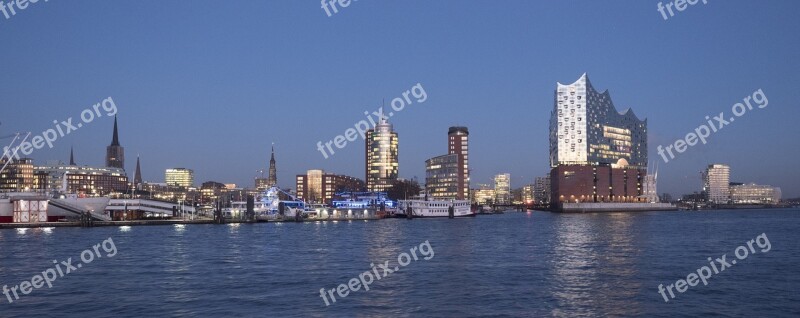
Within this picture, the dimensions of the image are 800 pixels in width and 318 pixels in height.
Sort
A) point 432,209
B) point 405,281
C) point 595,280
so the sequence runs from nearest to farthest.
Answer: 1. point 405,281
2. point 595,280
3. point 432,209

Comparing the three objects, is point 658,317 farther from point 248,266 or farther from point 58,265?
point 58,265

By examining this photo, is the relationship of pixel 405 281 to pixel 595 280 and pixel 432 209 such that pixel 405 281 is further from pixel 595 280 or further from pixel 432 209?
pixel 432 209

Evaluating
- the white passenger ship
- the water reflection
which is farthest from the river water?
→ the white passenger ship


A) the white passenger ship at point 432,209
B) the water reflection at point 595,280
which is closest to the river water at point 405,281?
the water reflection at point 595,280

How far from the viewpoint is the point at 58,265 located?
40.3m

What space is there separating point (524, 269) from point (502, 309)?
43.4 feet

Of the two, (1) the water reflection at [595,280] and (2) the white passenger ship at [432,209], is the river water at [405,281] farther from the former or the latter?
(2) the white passenger ship at [432,209]

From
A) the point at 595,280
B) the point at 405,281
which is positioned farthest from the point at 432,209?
the point at 405,281

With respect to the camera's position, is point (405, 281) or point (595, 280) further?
point (595, 280)

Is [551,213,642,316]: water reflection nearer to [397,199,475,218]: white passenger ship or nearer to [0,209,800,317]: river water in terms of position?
[0,209,800,317]: river water

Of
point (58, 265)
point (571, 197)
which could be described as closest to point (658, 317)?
point (58, 265)

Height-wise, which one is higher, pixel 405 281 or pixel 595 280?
pixel 405 281

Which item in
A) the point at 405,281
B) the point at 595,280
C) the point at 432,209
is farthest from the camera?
the point at 432,209

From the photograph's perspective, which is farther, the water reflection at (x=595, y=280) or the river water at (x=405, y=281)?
the water reflection at (x=595, y=280)
